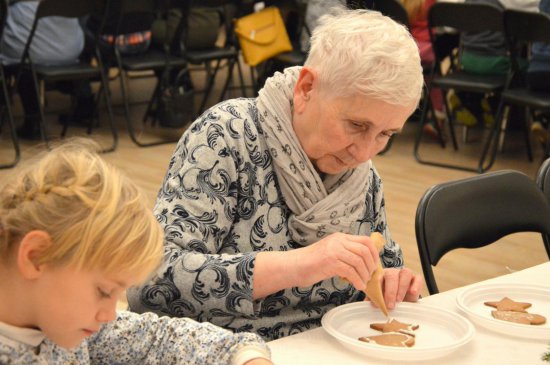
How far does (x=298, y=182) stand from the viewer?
6.38 ft

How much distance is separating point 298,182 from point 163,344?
56 centimetres

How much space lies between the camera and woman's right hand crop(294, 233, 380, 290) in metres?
1.67

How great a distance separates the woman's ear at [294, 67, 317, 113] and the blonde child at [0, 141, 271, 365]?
677mm

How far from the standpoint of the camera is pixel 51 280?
1234 mm

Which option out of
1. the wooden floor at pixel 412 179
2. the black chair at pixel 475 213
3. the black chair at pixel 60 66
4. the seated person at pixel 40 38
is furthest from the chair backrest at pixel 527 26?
the black chair at pixel 475 213

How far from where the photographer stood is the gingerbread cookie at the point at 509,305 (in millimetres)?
1840

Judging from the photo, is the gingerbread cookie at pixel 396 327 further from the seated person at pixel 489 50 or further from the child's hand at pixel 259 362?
the seated person at pixel 489 50

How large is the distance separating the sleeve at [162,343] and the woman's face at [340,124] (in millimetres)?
555

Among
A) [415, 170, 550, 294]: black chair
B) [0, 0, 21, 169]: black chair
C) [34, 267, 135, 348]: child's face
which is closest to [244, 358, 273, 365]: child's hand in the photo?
[34, 267, 135, 348]: child's face

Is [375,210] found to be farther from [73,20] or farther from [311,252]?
[73,20]

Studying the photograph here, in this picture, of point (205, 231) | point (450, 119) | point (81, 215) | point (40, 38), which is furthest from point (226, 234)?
point (450, 119)

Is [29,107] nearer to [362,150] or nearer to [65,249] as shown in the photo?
[362,150]

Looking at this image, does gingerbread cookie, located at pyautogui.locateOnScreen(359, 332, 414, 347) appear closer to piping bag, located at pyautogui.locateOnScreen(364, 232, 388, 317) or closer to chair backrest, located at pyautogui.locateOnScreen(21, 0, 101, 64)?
piping bag, located at pyautogui.locateOnScreen(364, 232, 388, 317)

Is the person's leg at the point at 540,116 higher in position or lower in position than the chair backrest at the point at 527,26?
lower
